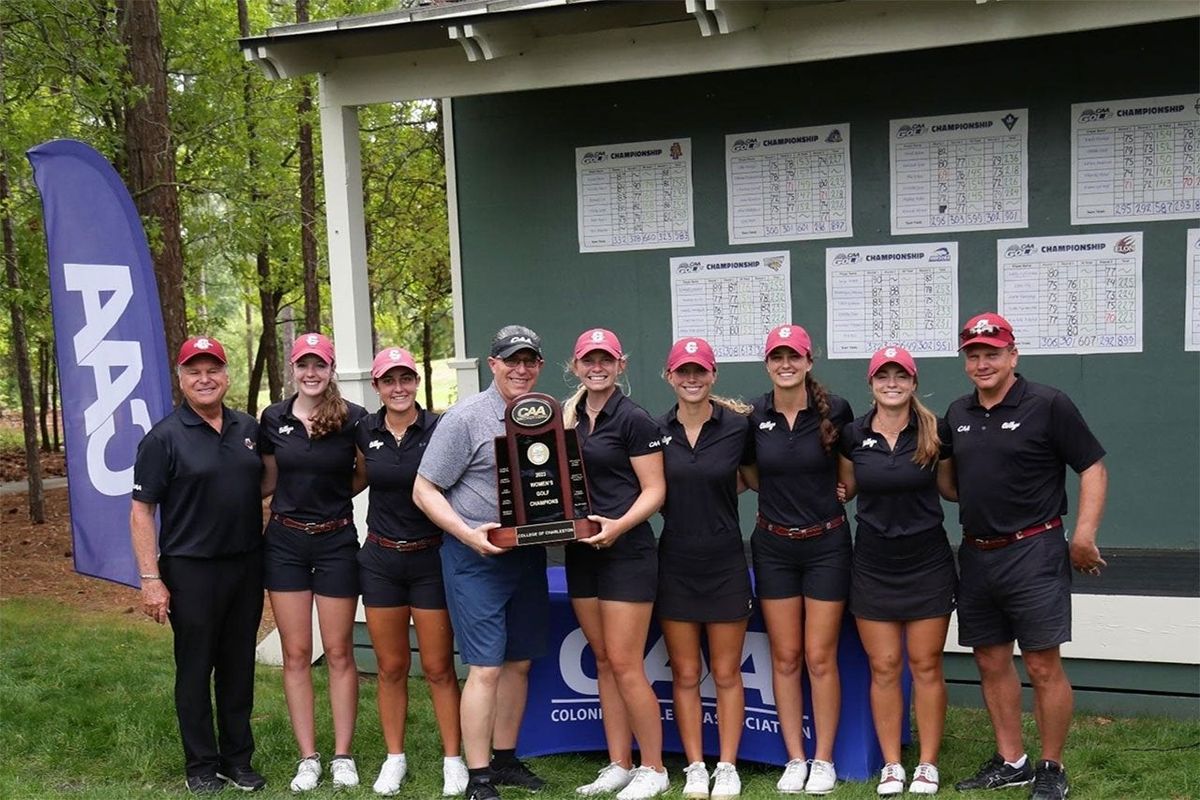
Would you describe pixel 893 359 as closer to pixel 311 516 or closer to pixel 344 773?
pixel 311 516

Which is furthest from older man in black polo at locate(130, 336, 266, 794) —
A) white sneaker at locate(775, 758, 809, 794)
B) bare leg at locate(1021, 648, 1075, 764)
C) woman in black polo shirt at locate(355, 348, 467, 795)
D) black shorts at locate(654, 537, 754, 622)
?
bare leg at locate(1021, 648, 1075, 764)

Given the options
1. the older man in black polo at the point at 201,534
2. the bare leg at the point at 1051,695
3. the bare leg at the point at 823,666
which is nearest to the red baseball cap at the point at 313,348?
the older man in black polo at the point at 201,534

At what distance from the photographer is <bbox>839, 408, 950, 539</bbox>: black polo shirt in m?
3.94

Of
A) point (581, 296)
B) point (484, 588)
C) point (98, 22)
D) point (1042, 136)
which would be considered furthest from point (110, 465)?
point (98, 22)

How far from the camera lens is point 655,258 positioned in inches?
251

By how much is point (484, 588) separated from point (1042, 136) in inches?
140

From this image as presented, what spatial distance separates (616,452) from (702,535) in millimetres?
428

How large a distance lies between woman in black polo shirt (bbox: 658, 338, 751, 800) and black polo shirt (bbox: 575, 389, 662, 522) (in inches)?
4.4

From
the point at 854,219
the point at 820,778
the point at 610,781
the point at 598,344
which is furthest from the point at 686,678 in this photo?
the point at 854,219

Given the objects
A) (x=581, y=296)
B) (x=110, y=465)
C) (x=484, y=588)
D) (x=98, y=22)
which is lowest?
(x=484, y=588)

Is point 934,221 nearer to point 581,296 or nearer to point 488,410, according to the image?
point 581,296

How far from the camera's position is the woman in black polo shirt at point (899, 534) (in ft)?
13.0

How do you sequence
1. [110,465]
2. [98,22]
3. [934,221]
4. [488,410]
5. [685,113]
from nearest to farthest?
[488,410], [110,465], [934,221], [685,113], [98,22]

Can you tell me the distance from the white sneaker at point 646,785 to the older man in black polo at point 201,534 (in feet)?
4.74
